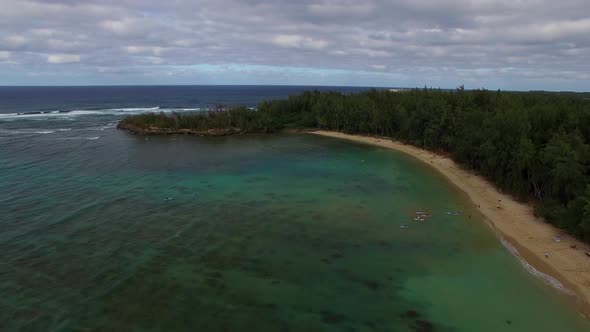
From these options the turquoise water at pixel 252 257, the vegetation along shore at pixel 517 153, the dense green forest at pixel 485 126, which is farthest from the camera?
the dense green forest at pixel 485 126

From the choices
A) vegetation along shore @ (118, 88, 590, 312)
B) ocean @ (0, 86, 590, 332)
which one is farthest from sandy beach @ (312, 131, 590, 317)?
ocean @ (0, 86, 590, 332)

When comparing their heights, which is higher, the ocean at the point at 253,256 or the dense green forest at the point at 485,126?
the dense green forest at the point at 485,126

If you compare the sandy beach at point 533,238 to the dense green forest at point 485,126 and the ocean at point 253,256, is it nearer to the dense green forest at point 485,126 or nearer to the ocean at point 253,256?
the dense green forest at point 485,126

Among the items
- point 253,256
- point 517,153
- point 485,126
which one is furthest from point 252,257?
point 485,126

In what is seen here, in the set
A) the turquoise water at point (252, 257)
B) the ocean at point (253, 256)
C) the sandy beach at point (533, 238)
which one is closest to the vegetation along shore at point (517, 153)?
the sandy beach at point (533, 238)

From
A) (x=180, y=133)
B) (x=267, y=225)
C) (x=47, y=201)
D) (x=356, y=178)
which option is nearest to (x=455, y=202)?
(x=356, y=178)

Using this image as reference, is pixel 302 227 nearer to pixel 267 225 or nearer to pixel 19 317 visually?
pixel 267 225
